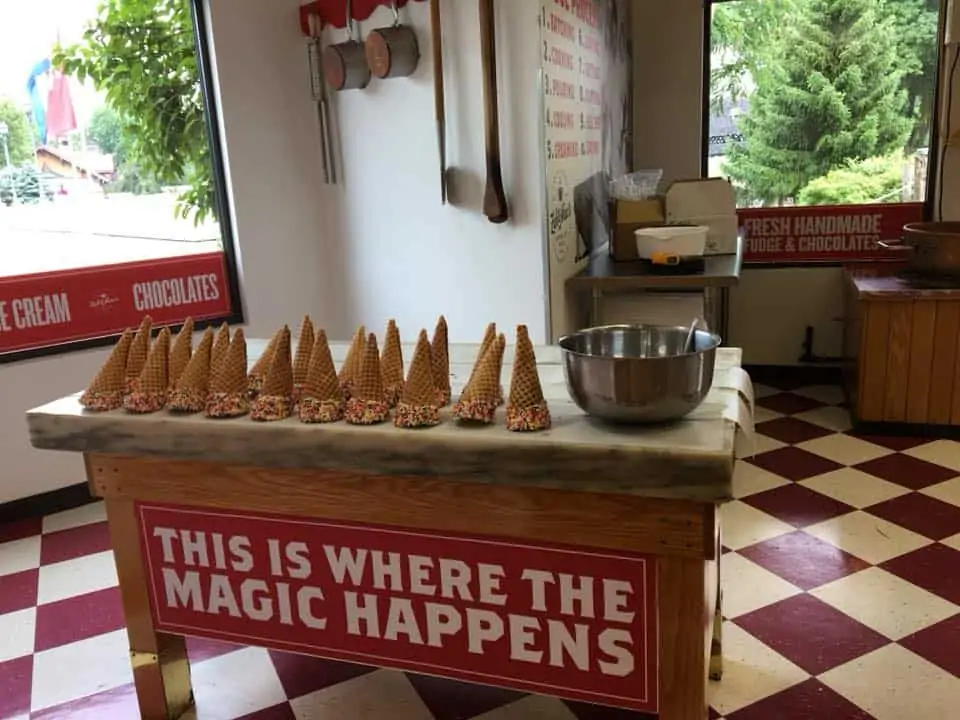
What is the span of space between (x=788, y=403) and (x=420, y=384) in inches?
130

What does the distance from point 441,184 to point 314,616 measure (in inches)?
77.1

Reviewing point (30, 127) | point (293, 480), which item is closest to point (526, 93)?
point (293, 480)

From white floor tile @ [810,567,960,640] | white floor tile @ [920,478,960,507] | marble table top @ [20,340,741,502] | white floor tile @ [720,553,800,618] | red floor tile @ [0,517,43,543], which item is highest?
marble table top @ [20,340,741,502]

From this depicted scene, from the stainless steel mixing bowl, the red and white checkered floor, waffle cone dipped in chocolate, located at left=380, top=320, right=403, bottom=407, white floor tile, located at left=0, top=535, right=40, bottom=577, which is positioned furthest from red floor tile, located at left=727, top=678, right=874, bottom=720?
white floor tile, located at left=0, top=535, right=40, bottom=577

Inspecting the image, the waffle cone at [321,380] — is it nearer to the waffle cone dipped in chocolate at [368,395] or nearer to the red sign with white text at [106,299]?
the waffle cone dipped in chocolate at [368,395]

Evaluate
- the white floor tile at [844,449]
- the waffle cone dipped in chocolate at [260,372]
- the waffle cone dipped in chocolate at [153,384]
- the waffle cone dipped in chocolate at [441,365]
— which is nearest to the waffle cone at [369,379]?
the waffle cone dipped in chocolate at [441,365]

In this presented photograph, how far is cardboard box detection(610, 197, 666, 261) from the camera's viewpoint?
3.87 metres

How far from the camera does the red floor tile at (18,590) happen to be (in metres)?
2.79

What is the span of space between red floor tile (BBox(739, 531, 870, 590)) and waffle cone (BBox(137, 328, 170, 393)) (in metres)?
1.99

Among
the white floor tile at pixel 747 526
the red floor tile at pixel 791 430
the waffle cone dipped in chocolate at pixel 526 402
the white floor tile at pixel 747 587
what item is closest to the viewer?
the waffle cone dipped in chocolate at pixel 526 402

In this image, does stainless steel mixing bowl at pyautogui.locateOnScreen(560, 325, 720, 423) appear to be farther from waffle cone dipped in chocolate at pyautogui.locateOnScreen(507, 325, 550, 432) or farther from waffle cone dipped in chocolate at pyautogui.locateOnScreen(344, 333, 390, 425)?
waffle cone dipped in chocolate at pyautogui.locateOnScreen(344, 333, 390, 425)

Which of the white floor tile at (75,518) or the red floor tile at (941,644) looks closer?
the red floor tile at (941,644)

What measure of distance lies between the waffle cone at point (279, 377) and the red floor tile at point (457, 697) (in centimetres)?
92

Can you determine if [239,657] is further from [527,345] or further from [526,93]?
[526,93]
